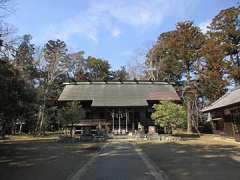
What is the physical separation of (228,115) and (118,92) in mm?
15077

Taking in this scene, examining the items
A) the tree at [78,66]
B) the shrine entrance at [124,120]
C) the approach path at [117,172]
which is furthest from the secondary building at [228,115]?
the tree at [78,66]

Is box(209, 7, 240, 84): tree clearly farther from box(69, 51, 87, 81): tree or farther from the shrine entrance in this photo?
box(69, 51, 87, 81): tree

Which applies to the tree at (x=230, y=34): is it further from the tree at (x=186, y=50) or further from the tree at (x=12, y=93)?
the tree at (x=12, y=93)

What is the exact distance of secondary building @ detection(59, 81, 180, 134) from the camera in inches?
1379

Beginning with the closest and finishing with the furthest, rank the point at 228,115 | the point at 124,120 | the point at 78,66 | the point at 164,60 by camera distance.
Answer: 1. the point at 228,115
2. the point at 124,120
3. the point at 164,60
4. the point at 78,66

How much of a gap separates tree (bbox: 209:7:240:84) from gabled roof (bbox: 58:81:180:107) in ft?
26.7

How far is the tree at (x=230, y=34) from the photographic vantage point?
3806cm

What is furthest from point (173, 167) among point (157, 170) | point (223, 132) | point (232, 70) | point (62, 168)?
point (232, 70)

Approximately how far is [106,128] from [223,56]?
17709mm

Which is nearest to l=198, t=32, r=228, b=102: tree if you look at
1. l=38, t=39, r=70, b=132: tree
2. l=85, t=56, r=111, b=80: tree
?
l=38, t=39, r=70, b=132: tree

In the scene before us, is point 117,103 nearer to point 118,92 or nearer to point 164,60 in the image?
point 118,92

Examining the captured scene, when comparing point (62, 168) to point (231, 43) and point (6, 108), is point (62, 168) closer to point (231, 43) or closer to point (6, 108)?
point (6, 108)

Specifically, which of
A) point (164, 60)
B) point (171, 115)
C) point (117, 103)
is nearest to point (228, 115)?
point (171, 115)

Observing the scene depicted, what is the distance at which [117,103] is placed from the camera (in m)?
35.6
